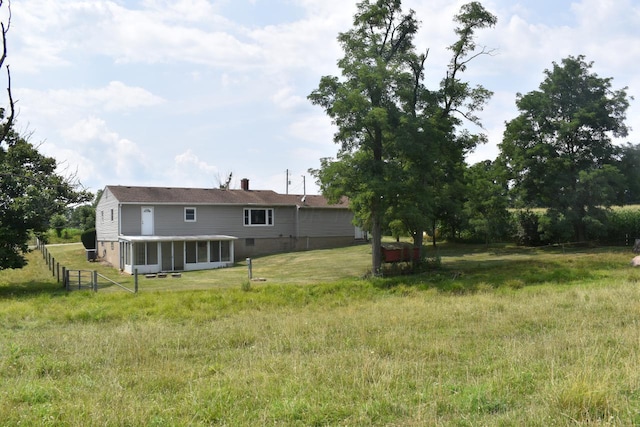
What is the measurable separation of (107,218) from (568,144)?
114ft

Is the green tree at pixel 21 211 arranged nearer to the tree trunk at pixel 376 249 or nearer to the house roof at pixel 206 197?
the house roof at pixel 206 197

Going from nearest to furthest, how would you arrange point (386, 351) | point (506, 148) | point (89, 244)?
1. point (386, 351)
2. point (506, 148)
3. point (89, 244)

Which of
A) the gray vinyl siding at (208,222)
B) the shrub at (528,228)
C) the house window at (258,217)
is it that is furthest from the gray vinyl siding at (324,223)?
the shrub at (528,228)

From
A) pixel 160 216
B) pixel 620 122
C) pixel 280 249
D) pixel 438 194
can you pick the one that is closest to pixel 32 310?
pixel 160 216

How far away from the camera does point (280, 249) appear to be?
41.0 meters

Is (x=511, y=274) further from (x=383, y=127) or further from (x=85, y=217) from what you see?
(x=85, y=217)

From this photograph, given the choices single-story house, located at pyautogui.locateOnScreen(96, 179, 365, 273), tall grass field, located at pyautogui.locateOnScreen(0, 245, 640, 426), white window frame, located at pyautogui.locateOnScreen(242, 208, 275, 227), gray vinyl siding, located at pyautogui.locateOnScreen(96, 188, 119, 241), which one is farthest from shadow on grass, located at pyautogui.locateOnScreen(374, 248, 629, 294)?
gray vinyl siding, located at pyautogui.locateOnScreen(96, 188, 119, 241)

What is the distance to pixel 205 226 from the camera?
3756cm

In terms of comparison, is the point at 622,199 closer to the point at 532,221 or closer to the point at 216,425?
the point at 532,221

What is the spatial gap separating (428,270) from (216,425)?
68.1ft

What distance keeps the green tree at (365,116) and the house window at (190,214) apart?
15.1 metres

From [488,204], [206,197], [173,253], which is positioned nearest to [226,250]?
[173,253]

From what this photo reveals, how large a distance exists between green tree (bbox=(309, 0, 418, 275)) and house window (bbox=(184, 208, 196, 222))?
15053mm

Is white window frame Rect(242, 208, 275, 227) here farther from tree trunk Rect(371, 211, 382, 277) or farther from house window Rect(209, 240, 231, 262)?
tree trunk Rect(371, 211, 382, 277)
